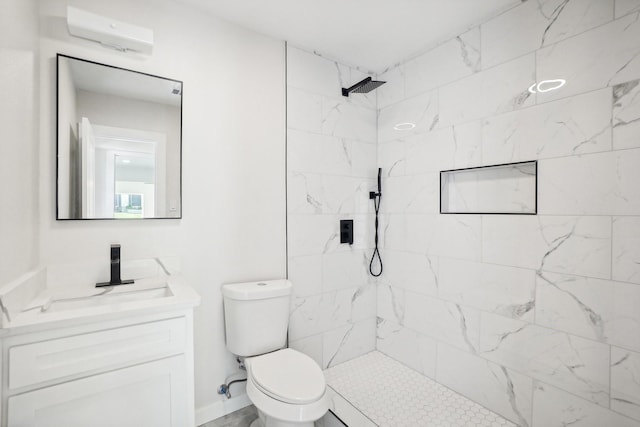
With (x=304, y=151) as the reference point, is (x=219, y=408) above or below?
below

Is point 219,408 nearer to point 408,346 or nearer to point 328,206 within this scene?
point 408,346

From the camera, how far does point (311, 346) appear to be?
2252 millimetres

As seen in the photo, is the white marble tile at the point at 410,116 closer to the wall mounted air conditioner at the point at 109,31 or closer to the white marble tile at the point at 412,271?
the white marble tile at the point at 412,271

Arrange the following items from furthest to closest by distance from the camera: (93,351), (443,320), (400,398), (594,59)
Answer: (443,320) → (400,398) → (594,59) → (93,351)

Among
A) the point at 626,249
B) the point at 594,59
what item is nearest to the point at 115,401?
the point at 626,249

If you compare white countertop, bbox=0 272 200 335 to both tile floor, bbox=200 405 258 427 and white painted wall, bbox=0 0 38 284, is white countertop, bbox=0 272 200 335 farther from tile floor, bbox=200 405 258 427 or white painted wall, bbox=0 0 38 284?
tile floor, bbox=200 405 258 427

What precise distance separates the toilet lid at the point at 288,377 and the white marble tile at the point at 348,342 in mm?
619

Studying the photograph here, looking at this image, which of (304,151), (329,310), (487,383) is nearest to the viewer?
(487,383)

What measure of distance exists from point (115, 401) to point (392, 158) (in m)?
2.26

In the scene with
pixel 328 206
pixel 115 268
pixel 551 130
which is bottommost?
pixel 115 268

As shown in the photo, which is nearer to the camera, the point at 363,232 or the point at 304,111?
the point at 304,111

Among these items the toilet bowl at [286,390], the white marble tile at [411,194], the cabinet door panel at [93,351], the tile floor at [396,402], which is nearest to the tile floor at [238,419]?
the tile floor at [396,402]

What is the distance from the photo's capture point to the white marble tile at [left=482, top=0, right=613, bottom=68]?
1466mm

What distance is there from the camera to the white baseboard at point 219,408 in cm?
182
